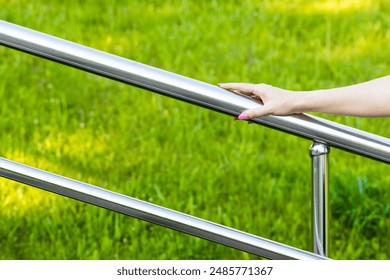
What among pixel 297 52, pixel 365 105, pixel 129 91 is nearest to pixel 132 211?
pixel 365 105

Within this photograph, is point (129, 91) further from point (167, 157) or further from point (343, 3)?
point (343, 3)

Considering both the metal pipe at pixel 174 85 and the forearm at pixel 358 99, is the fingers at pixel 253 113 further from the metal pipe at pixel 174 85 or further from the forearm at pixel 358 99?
the forearm at pixel 358 99

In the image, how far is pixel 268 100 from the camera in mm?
1326

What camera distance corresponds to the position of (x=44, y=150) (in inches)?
124

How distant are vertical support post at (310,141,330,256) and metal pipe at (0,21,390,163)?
0.04 m

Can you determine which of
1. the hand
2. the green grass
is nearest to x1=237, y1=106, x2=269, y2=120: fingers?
the hand

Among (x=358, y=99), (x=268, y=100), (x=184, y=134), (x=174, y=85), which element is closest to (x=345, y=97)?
(x=358, y=99)

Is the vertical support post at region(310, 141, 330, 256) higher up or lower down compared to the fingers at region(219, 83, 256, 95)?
lower down

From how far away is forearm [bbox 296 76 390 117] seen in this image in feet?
4.59

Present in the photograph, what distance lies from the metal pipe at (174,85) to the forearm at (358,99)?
0.39 ft

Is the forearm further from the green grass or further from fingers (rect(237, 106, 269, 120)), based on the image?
Answer: the green grass

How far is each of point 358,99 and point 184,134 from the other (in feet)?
6.28

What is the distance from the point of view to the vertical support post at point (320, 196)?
4.36 feet

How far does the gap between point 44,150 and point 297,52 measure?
4.45ft
